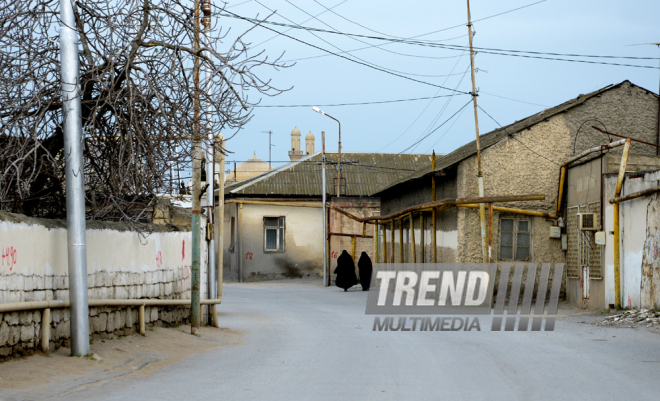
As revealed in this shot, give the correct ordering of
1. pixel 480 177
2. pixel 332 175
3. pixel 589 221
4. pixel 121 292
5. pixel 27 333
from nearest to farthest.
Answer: pixel 27 333, pixel 121 292, pixel 589 221, pixel 480 177, pixel 332 175

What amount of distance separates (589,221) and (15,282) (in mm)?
12856

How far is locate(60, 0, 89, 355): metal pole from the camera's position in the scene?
27.1ft

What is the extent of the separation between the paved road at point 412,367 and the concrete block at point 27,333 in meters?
1.26

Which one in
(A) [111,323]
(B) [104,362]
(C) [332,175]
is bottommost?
(B) [104,362]

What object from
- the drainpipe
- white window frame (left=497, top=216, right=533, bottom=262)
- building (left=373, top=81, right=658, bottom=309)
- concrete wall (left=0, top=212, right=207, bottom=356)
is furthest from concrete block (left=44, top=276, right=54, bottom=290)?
white window frame (left=497, top=216, right=533, bottom=262)

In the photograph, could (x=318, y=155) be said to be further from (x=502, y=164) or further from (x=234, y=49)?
(x=234, y=49)

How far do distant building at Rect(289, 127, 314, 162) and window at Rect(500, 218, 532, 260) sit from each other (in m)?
39.3

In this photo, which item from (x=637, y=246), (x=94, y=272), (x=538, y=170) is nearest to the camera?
(x=94, y=272)

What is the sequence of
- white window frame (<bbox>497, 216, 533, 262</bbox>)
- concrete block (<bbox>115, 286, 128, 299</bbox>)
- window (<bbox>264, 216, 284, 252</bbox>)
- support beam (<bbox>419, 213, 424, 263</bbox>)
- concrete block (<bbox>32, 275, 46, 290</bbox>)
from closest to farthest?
concrete block (<bbox>32, 275, 46, 290</bbox>) → concrete block (<bbox>115, 286, 128, 299</bbox>) → white window frame (<bbox>497, 216, 533, 262</bbox>) → support beam (<bbox>419, 213, 424, 263</bbox>) → window (<bbox>264, 216, 284, 252</bbox>)

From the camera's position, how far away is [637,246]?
15.0 m

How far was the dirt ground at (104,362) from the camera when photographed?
7.00 meters

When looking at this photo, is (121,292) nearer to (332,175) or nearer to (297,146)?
(332,175)

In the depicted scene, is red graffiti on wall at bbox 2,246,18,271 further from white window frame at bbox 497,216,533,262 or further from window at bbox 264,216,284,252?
window at bbox 264,216,284,252

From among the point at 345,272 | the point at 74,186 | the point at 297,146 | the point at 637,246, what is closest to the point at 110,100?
Result: the point at 74,186
